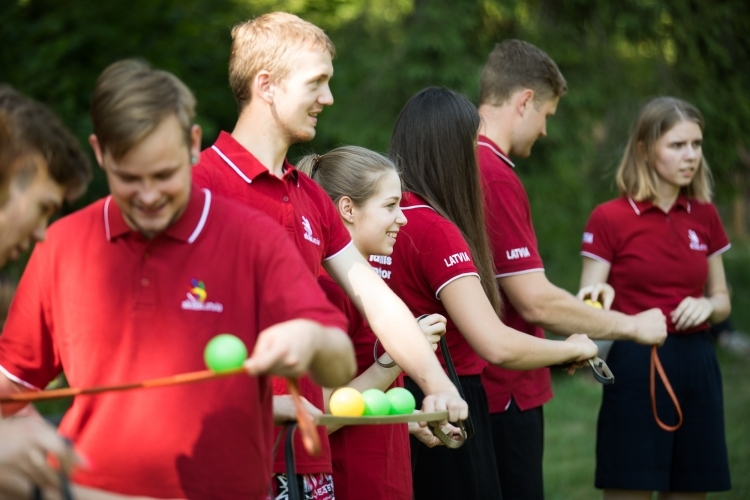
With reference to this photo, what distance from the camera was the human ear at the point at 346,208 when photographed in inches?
138

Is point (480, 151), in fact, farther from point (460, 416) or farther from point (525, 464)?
point (460, 416)

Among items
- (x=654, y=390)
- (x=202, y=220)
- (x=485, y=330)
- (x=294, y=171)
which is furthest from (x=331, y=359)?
(x=654, y=390)

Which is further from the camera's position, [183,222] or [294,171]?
[294,171]

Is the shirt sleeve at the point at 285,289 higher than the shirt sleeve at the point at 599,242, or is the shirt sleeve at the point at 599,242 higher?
the shirt sleeve at the point at 599,242

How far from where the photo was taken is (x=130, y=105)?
205 cm

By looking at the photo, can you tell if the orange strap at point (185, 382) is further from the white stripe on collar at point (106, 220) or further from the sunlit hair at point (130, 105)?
the sunlit hair at point (130, 105)

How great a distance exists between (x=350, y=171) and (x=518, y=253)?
0.89 meters

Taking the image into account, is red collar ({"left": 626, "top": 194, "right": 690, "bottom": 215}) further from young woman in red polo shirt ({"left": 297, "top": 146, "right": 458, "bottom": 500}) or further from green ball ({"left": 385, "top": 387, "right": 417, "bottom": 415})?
green ball ({"left": 385, "top": 387, "right": 417, "bottom": 415})

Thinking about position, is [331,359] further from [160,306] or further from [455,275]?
[455,275]

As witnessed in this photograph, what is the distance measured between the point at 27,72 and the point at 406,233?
404 cm

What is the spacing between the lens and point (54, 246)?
2215 mm

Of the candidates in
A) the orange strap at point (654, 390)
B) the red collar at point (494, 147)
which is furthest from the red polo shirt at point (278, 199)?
the orange strap at point (654, 390)

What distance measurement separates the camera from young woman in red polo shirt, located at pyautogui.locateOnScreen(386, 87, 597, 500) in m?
3.42

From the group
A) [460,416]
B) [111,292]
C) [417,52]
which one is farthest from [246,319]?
[417,52]
